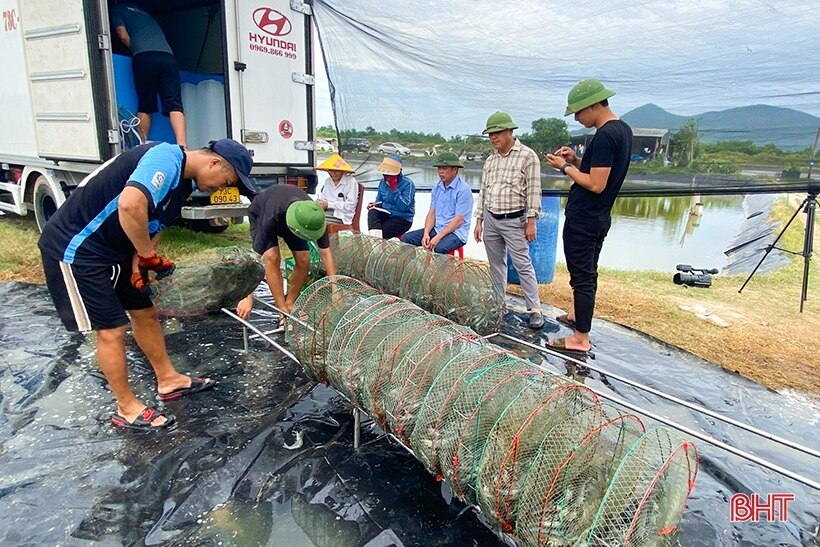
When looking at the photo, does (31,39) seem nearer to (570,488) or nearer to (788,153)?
(570,488)

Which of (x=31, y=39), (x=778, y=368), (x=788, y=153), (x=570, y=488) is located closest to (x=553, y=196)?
(x=788, y=153)

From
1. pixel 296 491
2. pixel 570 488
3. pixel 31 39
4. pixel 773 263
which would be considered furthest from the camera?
pixel 773 263

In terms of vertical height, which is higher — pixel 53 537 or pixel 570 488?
pixel 570 488

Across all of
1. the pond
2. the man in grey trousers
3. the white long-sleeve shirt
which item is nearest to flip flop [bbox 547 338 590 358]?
the man in grey trousers

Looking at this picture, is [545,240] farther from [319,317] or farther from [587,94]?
[319,317]

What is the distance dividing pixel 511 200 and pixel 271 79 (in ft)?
10.4

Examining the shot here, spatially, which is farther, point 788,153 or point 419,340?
point 788,153

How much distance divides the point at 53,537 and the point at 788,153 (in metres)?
5.95

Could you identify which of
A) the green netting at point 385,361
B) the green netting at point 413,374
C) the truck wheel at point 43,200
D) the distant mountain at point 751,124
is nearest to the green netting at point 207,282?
the green netting at point 385,361

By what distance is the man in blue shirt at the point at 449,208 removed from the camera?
4838mm

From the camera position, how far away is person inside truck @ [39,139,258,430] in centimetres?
239

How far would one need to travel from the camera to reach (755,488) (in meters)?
2.33

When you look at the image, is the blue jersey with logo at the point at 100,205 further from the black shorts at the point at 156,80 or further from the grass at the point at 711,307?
the black shorts at the point at 156,80

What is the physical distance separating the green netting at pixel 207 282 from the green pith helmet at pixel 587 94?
274 centimetres
